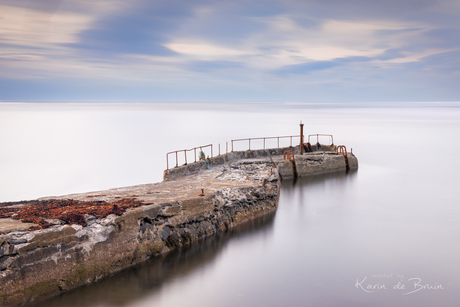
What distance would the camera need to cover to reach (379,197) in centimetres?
2275

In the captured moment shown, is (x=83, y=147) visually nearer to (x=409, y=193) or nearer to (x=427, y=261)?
(x=409, y=193)

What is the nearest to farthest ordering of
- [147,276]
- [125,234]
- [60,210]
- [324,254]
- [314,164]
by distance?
[147,276] → [125,234] → [60,210] → [324,254] → [314,164]

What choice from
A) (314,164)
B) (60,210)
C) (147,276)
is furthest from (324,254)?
(314,164)

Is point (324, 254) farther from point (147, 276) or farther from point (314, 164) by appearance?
point (314, 164)

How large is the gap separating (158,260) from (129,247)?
1.12 m

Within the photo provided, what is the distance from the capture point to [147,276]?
11461mm

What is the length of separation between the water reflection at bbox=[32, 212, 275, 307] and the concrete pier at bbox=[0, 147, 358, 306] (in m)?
0.22

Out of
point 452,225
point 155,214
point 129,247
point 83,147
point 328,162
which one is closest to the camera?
point 129,247

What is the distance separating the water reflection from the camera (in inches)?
395

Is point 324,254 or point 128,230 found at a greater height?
point 128,230

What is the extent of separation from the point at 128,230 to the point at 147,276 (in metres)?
1.42

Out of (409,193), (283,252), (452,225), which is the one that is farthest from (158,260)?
(409,193)

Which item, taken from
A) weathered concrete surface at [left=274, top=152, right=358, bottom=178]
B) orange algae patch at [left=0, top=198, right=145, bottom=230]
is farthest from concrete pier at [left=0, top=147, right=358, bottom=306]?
weathered concrete surface at [left=274, top=152, right=358, bottom=178]

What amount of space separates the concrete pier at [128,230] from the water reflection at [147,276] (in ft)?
0.71
